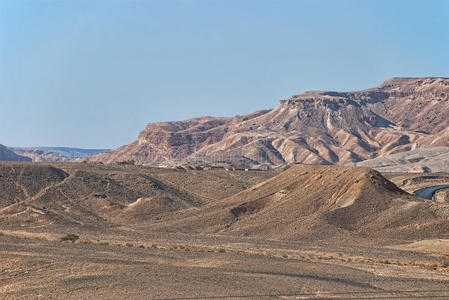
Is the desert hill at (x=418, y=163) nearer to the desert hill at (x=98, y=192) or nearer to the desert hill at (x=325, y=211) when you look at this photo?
the desert hill at (x=98, y=192)

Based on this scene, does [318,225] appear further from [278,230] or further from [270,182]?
[270,182]


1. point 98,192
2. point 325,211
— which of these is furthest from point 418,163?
point 325,211

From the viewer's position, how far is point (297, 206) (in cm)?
6444

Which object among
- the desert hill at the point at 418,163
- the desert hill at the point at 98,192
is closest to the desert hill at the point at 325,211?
the desert hill at the point at 98,192

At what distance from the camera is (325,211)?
62188 millimetres

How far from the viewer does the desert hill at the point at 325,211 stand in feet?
191

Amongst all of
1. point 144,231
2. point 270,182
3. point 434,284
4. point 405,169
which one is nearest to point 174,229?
point 144,231

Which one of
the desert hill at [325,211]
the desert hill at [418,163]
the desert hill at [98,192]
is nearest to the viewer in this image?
the desert hill at [325,211]

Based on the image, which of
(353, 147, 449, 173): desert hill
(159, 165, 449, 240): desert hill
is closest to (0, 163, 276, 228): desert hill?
(159, 165, 449, 240): desert hill

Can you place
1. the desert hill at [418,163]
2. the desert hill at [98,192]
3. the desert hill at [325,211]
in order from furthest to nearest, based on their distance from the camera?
the desert hill at [418,163]
the desert hill at [98,192]
the desert hill at [325,211]

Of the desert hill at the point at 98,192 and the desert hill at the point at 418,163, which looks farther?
the desert hill at the point at 418,163

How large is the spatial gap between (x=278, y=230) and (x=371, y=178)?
11491 mm

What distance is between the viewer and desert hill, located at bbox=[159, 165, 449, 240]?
58125 mm

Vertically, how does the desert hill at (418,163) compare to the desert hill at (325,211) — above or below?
above
